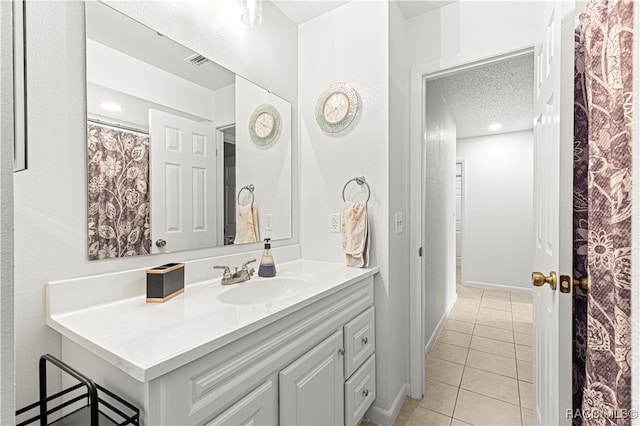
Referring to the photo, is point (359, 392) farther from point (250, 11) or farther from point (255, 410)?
point (250, 11)

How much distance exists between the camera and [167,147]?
52.4 inches

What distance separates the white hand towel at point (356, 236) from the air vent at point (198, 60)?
1055mm

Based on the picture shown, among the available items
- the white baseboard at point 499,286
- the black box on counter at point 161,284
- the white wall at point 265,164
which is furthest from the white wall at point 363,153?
the white baseboard at point 499,286

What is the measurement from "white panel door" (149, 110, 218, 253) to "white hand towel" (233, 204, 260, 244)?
0.16 metres

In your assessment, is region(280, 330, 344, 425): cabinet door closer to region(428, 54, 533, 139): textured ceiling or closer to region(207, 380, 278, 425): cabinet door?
region(207, 380, 278, 425): cabinet door

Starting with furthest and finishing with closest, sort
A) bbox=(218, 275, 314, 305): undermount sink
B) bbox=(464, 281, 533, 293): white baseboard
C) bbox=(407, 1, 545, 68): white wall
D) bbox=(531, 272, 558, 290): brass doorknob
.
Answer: bbox=(464, 281, 533, 293): white baseboard
bbox=(407, 1, 545, 68): white wall
bbox=(218, 275, 314, 305): undermount sink
bbox=(531, 272, 558, 290): brass doorknob

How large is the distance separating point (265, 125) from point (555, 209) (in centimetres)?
149

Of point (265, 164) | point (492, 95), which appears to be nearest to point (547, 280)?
point (265, 164)

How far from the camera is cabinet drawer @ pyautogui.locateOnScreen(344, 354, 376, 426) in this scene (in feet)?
4.71

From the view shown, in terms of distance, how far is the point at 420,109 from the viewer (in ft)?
6.54

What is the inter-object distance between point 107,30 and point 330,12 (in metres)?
1.31

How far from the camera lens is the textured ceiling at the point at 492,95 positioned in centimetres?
255

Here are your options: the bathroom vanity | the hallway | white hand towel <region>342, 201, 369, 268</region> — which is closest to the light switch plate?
white hand towel <region>342, 201, 369, 268</region>

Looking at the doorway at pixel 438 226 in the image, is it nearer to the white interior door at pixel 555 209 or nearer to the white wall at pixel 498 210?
the white wall at pixel 498 210
